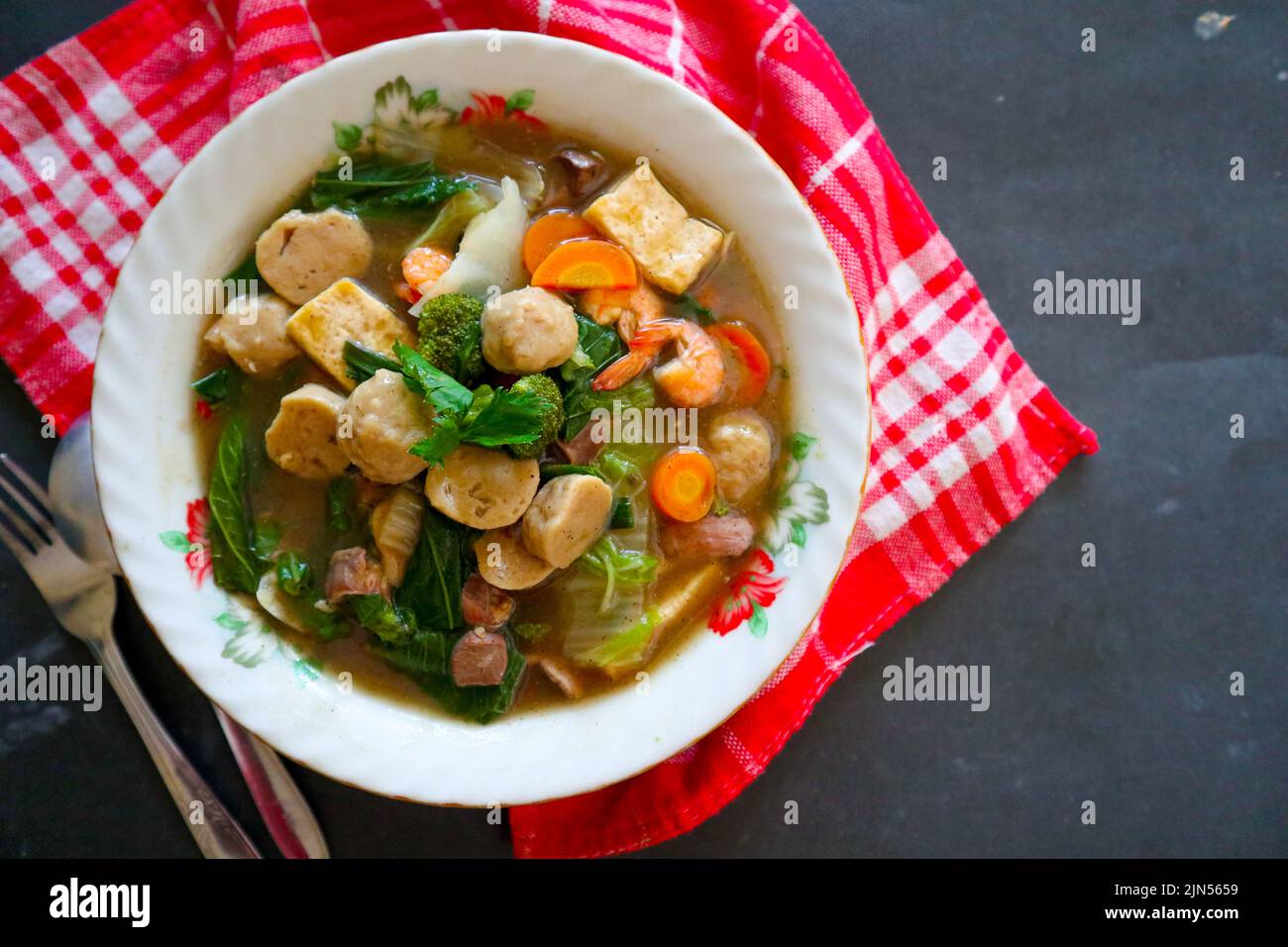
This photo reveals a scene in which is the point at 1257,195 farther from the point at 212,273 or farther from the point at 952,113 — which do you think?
the point at 212,273

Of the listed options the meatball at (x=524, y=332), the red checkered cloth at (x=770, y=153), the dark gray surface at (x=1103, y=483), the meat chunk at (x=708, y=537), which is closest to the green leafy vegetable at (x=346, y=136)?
the red checkered cloth at (x=770, y=153)

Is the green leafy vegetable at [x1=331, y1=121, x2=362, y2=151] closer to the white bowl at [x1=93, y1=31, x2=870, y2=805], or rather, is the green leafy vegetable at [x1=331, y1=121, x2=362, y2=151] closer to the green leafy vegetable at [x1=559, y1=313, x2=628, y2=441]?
the white bowl at [x1=93, y1=31, x2=870, y2=805]

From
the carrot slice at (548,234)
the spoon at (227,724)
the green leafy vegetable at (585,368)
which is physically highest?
the carrot slice at (548,234)

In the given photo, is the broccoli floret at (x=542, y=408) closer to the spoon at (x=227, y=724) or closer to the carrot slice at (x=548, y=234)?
the carrot slice at (x=548, y=234)

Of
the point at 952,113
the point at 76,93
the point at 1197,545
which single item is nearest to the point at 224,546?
the point at 76,93

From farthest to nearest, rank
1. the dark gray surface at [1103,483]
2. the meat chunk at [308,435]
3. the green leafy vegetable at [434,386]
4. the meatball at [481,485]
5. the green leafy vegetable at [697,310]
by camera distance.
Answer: the dark gray surface at [1103,483] < the green leafy vegetable at [697,310] < the meat chunk at [308,435] < the meatball at [481,485] < the green leafy vegetable at [434,386]

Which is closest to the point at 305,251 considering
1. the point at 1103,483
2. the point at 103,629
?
the point at 103,629
